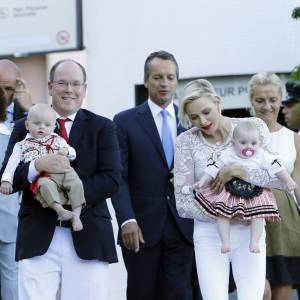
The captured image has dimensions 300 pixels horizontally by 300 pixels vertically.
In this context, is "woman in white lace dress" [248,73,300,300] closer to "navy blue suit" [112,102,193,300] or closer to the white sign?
"navy blue suit" [112,102,193,300]

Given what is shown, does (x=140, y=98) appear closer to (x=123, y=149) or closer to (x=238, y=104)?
(x=238, y=104)

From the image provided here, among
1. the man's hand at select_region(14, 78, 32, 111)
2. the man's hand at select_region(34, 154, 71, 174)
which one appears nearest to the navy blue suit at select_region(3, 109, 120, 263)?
the man's hand at select_region(34, 154, 71, 174)

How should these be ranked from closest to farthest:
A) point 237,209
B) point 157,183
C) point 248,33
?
point 237,209
point 157,183
point 248,33

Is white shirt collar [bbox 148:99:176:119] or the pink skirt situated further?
white shirt collar [bbox 148:99:176:119]

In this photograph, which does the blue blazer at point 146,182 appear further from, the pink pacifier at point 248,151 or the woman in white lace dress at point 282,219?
the pink pacifier at point 248,151

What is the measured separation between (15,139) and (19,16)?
563 cm

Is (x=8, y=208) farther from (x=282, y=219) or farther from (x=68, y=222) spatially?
(x=282, y=219)

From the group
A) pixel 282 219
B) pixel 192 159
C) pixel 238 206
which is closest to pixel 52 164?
pixel 192 159

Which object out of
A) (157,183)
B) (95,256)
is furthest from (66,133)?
(157,183)

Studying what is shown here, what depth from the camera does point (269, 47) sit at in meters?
11.0

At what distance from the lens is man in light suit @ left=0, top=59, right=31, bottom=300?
739 centimetres

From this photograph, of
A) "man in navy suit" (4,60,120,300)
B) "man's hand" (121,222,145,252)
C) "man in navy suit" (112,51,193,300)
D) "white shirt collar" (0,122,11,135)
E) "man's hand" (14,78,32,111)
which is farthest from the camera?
"man's hand" (14,78,32,111)

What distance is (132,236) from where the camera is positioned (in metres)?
7.02

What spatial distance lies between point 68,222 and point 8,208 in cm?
164
